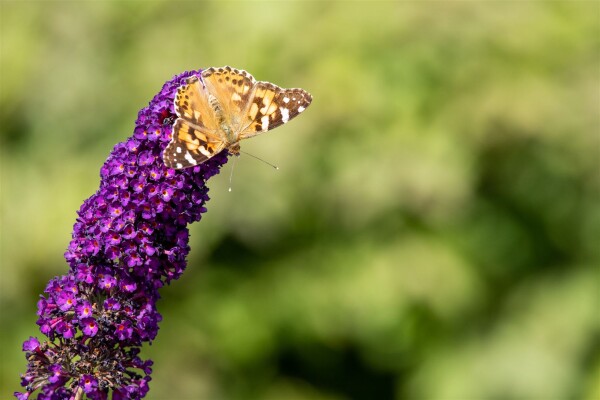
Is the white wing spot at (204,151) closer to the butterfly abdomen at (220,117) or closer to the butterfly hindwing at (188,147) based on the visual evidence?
the butterfly hindwing at (188,147)

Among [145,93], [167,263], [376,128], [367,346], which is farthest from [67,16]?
[167,263]

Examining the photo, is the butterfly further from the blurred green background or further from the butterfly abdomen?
the blurred green background

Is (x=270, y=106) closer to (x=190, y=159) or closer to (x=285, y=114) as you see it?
(x=285, y=114)

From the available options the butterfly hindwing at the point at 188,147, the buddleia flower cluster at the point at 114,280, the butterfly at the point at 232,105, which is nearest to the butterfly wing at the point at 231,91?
the butterfly at the point at 232,105

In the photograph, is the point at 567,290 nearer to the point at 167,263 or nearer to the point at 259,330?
the point at 259,330

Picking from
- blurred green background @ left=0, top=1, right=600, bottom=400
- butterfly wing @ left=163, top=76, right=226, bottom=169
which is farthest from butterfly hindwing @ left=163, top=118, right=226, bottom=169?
blurred green background @ left=0, top=1, right=600, bottom=400

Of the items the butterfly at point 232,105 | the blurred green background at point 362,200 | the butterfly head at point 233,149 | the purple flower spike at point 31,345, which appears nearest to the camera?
the purple flower spike at point 31,345
